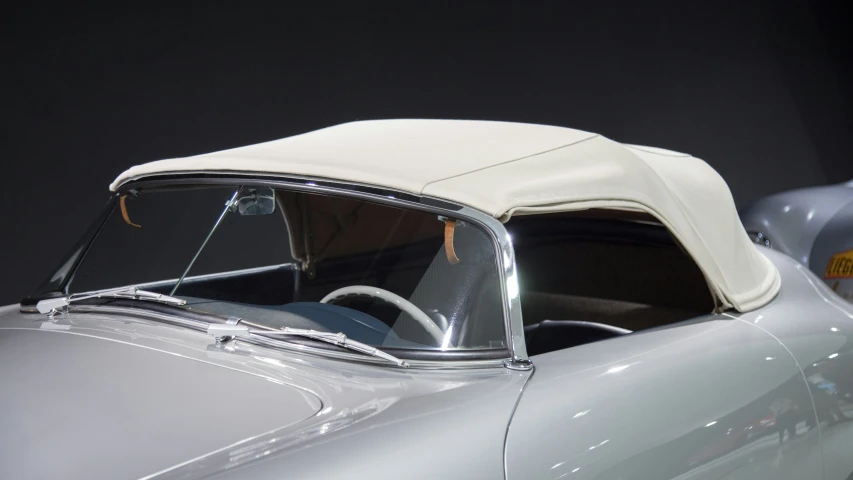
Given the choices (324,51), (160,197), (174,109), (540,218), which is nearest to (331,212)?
(160,197)

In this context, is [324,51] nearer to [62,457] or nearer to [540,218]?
[540,218]

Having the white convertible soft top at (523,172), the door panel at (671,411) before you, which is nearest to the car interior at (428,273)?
the white convertible soft top at (523,172)

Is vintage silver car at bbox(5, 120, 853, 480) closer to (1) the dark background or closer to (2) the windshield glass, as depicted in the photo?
(2) the windshield glass

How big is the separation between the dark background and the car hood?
7.72ft

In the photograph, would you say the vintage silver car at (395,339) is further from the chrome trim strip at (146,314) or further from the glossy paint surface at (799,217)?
the glossy paint surface at (799,217)

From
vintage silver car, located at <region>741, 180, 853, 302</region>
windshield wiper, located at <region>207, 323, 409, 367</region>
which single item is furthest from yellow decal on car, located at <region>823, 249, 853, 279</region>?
windshield wiper, located at <region>207, 323, 409, 367</region>

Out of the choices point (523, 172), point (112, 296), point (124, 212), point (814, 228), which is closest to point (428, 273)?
point (523, 172)

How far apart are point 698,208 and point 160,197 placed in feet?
5.18

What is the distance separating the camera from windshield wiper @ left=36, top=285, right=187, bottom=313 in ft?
6.31

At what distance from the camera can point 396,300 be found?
5.75 ft

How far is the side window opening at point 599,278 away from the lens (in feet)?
8.63

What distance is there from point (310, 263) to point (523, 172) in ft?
2.66

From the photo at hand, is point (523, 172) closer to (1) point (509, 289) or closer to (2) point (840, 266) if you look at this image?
(1) point (509, 289)

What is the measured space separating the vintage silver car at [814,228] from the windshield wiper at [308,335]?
7.50ft
